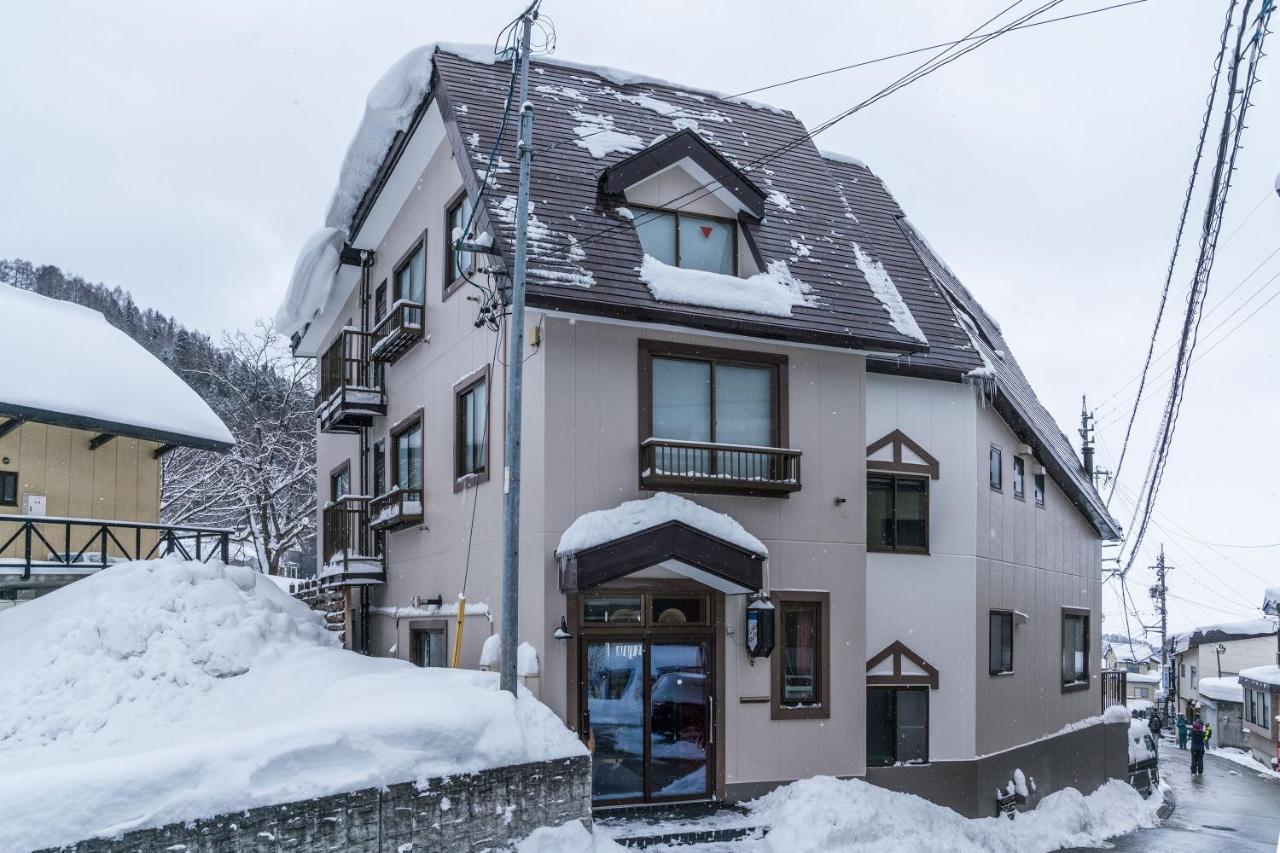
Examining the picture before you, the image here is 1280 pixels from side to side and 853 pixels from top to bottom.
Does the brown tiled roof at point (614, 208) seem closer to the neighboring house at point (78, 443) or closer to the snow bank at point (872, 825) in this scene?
the snow bank at point (872, 825)

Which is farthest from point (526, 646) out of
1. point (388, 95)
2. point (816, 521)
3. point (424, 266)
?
point (388, 95)

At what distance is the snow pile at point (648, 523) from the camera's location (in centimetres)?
1255

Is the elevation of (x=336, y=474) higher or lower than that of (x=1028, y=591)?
higher

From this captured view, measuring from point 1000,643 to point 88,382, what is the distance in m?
16.8

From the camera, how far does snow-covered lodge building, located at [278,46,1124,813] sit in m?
13.2

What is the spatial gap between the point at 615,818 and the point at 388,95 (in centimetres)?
1090

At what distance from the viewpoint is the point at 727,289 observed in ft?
46.7

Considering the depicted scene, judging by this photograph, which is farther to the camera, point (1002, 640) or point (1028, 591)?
point (1028, 591)

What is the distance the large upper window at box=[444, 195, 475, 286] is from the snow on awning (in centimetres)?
446

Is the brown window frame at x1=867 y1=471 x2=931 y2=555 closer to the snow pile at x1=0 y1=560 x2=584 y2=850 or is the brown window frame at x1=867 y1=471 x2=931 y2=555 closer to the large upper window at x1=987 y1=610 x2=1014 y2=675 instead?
the large upper window at x1=987 y1=610 x2=1014 y2=675

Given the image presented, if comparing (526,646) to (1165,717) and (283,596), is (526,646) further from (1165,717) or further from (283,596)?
(1165,717)

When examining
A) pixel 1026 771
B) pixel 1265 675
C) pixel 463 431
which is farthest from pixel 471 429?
pixel 1265 675

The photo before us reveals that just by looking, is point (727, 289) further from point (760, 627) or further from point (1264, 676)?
point (1264, 676)

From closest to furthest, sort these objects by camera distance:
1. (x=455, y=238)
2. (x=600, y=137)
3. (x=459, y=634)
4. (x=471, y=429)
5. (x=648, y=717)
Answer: (x=648, y=717)
(x=459, y=634)
(x=471, y=429)
(x=600, y=137)
(x=455, y=238)
